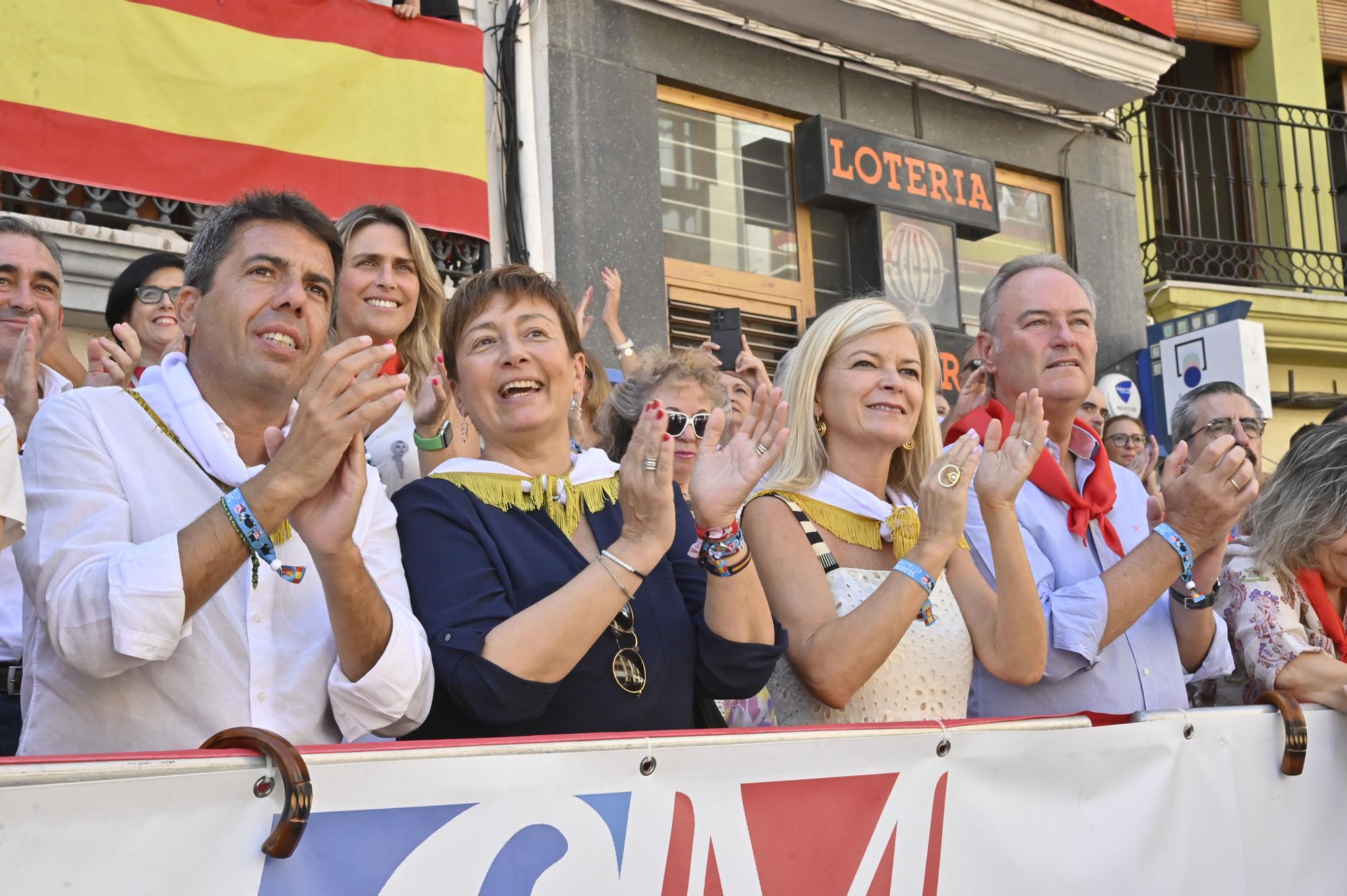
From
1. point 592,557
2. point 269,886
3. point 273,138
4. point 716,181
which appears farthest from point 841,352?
point 716,181

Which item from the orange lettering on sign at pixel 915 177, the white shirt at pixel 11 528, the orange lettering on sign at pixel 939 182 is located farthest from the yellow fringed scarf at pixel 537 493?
the orange lettering on sign at pixel 939 182

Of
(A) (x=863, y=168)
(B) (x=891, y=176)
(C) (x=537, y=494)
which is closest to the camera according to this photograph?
(C) (x=537, y=494)

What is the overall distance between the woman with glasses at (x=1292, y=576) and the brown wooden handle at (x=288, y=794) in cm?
277

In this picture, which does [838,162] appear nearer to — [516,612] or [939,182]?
[939,182]

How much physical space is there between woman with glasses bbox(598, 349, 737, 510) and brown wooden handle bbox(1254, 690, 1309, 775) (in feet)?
5.47

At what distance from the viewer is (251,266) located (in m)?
2.72

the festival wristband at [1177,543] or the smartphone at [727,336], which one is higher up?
the smartphone at [727,336]

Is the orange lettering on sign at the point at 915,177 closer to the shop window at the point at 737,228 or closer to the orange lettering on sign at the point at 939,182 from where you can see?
the orange lettering on sign at the point at 939,182

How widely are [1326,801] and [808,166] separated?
20.3 feet

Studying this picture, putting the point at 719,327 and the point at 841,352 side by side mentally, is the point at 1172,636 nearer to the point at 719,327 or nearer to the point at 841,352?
the point at 841,352

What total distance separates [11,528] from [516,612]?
902mm

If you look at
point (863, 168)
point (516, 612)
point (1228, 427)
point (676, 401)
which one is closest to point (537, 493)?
point (516, 612)

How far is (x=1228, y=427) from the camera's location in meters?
5.02

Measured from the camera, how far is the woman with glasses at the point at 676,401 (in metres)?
4.03
